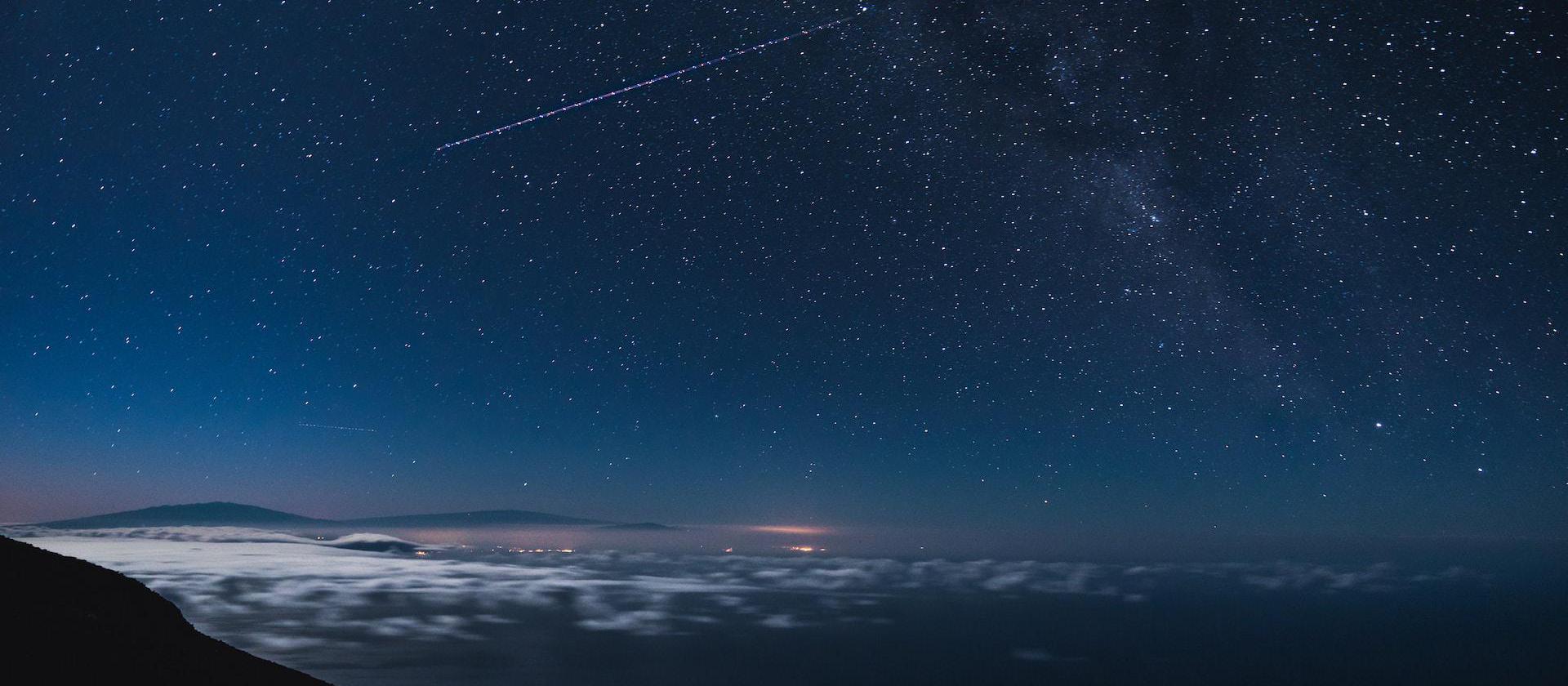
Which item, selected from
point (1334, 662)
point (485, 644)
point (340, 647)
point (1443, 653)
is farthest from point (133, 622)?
point (1443, 653)

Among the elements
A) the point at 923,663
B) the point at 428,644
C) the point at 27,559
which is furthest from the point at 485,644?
the point at 27,559

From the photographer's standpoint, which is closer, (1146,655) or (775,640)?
(1146,655)

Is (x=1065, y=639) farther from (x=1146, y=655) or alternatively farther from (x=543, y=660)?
(x=543, y=660)

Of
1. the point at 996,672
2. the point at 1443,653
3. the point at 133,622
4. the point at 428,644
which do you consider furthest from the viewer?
the point at 1443,653

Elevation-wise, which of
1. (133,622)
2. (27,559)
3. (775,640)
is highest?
(27,559)

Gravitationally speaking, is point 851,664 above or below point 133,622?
below

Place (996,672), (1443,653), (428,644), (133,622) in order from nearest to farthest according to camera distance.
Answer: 1. (133,622)
2. (996,672)
3. (428,644)
4. (1443,653)

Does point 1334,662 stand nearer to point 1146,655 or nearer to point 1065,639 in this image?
point 1146,655
